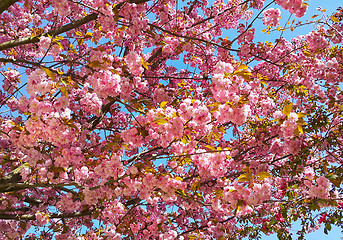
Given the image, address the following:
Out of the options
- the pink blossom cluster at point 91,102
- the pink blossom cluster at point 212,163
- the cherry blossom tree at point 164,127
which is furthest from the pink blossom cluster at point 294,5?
the pink blossom cluster at point 91,102

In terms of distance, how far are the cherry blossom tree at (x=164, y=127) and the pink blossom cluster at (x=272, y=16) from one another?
3cm

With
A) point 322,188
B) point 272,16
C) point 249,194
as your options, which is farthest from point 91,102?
point 272,16

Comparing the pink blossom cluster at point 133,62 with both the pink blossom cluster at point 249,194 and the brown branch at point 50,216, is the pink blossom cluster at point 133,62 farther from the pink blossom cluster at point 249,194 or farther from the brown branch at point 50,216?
the brown branch at point 50,216

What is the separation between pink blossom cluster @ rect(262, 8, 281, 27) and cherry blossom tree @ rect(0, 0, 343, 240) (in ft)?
0.08

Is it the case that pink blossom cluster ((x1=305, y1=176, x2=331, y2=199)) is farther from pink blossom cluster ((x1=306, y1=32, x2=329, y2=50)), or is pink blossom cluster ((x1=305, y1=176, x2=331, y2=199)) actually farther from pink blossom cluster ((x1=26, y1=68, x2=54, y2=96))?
pink blossom cluster ((x1=26, y1=68, x2=54, y2=96))

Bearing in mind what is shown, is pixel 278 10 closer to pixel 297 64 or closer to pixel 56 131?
pixel 297 64

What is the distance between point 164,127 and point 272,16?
384cm

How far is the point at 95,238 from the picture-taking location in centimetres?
481

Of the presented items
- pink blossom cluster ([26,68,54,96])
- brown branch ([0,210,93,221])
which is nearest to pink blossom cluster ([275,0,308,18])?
pink blossom cluster ([26,68,54,96])

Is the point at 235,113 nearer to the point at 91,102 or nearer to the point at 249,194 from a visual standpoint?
the point at 249,194

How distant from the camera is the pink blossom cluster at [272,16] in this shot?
5.16 metres

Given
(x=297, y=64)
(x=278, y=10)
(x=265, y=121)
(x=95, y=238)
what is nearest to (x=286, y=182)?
(x=265, y=121)

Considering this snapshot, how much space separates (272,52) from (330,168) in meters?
2.48

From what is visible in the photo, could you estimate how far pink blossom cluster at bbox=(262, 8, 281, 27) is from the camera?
5.16 metres
